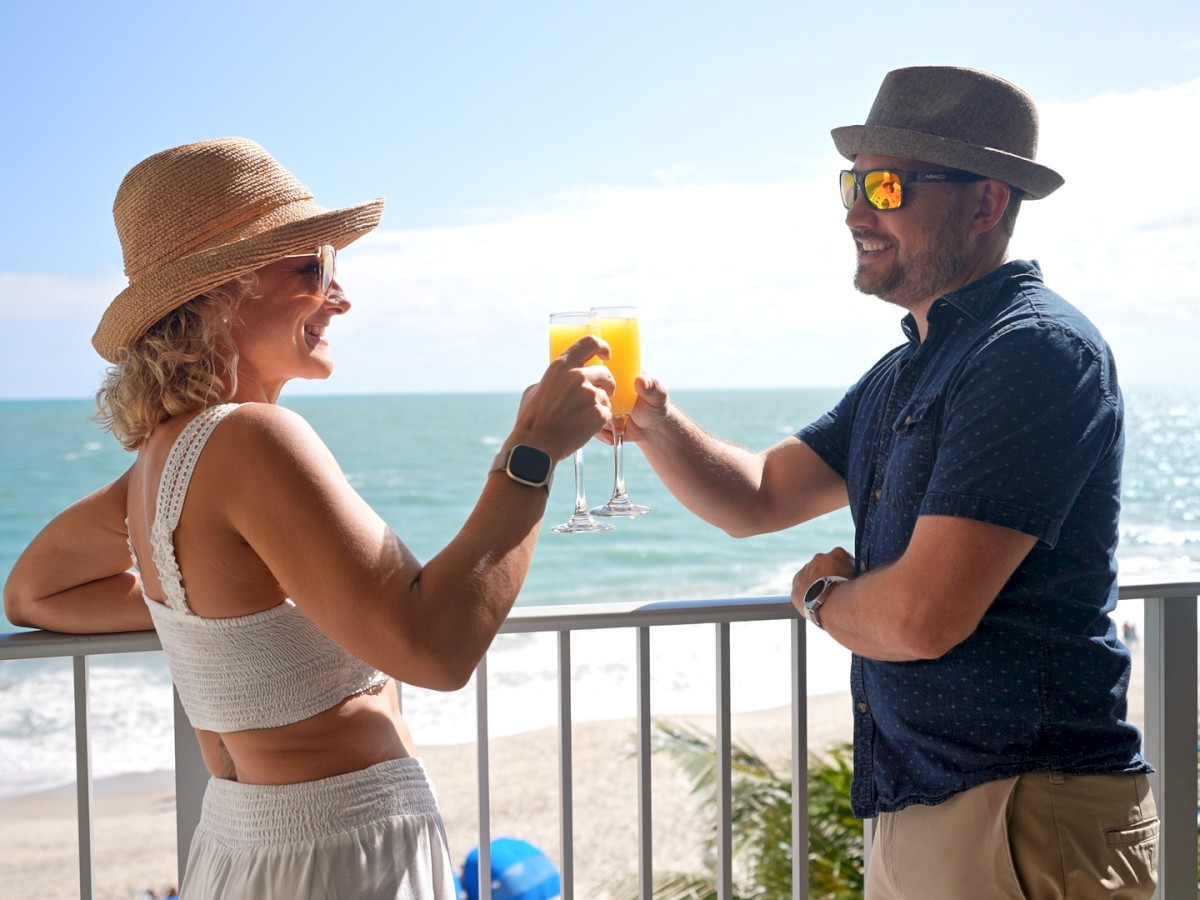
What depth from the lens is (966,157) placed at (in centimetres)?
200

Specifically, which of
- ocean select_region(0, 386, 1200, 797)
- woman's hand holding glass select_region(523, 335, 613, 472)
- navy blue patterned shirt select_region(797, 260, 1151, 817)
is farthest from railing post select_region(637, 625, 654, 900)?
ocean select_region(0, 386, 1200, 797)

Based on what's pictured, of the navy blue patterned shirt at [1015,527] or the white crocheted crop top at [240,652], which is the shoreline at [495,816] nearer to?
the navy blue patterned shirt at [1015,527]

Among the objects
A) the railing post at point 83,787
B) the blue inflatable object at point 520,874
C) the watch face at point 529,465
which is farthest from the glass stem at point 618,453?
the blue inflatable object at point 520,874

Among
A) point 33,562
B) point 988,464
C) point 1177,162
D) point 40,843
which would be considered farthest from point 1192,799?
point 1177,162

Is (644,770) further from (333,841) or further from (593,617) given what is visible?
(333,841)

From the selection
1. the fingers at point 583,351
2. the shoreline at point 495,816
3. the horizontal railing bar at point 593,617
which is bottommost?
the shoreline at point 495,816

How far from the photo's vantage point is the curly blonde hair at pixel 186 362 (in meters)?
1.53

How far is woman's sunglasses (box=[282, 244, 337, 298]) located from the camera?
5.26 feet

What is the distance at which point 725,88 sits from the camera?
3562 centimetres

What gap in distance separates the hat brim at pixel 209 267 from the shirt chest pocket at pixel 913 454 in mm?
968

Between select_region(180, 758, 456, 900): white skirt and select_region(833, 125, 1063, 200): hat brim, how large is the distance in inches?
54.1

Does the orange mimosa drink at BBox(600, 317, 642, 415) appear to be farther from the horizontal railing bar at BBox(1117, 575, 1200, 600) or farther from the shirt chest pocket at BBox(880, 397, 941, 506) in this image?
the horizontal railing bar at BBox(1117, 575, 1200, 600)

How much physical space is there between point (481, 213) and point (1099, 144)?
18397 millimetres

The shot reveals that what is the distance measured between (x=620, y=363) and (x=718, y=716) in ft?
2.39
